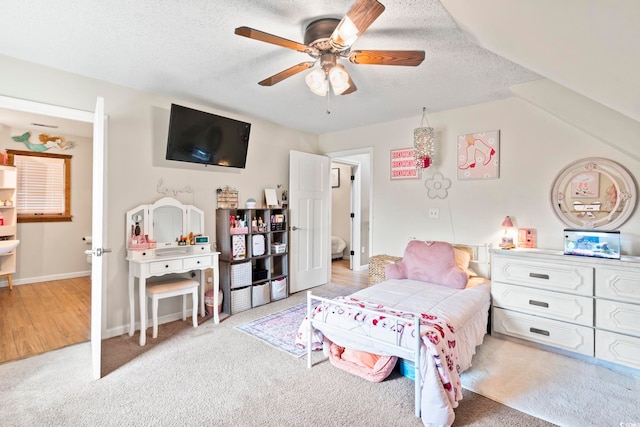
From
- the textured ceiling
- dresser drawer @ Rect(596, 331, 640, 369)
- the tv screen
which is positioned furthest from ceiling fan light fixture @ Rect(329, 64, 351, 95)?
dresser drawer @ Rect(596, 331, 640, 369)

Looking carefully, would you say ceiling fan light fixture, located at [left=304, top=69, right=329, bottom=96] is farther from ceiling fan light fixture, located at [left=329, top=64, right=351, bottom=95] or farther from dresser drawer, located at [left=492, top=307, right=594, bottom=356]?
dresser drawer, located at [left=492, top=307, right=594, bottom=356]

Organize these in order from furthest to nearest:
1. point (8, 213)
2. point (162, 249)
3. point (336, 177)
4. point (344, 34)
Result: point (336, 177) < point (8, 213) < point (162, 249) < point (344, 34)

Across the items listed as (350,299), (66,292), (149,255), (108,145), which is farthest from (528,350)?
(66,292)

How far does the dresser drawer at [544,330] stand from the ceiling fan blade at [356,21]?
8.78 ft

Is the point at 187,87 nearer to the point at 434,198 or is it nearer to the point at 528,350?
the point at 434,198

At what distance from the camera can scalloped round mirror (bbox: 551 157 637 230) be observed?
2.72 m

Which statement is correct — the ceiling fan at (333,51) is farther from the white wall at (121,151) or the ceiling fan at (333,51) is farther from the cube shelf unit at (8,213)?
the cube shelf unit at (8,213)

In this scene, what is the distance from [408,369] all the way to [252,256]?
2.24m

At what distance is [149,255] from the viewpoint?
297 cm

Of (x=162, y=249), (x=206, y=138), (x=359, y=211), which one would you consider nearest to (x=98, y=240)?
(x=162, y=249)

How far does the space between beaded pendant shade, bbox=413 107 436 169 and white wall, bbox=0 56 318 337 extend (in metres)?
2.42

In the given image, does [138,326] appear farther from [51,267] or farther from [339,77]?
[51,267]

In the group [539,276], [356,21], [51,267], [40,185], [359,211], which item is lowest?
[51,267]

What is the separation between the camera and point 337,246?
21.9 ft
